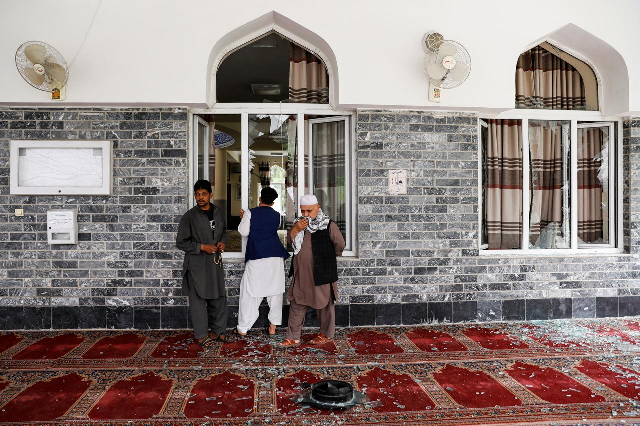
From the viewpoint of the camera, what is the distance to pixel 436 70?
16.8 feet

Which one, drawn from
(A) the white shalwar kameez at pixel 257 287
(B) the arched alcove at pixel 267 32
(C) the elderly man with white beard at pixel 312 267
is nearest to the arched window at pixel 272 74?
(B) the arched alcove at pixel 267 32

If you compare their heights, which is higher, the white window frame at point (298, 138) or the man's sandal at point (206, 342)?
the white window frame at point (298, 138)

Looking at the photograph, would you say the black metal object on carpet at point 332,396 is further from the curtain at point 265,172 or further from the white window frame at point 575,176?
the white window frame at point 575,176

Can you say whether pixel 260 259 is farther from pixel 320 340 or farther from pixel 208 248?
pixel 320 340

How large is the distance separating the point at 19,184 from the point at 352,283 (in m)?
3.76

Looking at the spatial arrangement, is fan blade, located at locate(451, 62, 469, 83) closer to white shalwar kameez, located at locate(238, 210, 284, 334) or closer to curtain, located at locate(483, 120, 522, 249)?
curtain, located at locate(483, 120, 522, 249)

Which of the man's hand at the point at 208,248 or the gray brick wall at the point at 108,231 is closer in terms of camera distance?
the man's hand at the point at 208,248

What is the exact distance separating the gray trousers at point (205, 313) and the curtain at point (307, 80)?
2.46 m

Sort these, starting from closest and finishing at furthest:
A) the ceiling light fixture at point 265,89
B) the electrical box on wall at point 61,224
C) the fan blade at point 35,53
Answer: the fan blade at point 35,53, the electrical box on wall at point 61,224, the ceiling light fixture at point 265,89

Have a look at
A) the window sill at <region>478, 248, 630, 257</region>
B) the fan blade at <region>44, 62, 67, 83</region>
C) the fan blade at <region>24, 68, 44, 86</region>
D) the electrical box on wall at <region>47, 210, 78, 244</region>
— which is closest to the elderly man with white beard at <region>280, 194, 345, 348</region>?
the window sill at <region>478, 248, 630, 257</region>

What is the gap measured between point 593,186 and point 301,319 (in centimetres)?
411

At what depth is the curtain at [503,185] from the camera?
19.3 ft

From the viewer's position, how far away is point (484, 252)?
5777mm

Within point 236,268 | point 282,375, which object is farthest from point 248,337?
point 282,375
